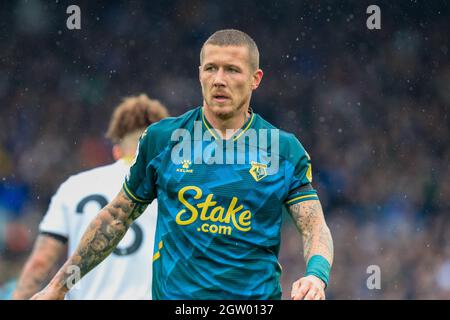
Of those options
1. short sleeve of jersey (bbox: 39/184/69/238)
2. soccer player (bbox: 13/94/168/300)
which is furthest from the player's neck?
short sleeve of jersey (bbox: 39/184/69/238)

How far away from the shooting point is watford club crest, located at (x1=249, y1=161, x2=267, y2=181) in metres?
3.84

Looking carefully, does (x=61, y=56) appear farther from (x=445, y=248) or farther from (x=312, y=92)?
(x=445, y=248)

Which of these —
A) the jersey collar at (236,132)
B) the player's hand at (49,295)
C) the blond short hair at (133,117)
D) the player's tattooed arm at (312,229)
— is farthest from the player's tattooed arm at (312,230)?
the blond short hair at (133,117)

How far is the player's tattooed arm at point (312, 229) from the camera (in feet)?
12.3

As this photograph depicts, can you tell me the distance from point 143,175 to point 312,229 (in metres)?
0.79

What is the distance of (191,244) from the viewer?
3.78 meters

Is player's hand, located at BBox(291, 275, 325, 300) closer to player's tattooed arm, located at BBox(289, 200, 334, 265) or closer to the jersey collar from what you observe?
player's tattooed arm, located at BBox(289, 200, 334, 265)

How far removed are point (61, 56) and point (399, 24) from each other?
491 centimetres

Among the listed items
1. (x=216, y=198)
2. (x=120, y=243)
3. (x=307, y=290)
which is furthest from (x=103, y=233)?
(x=120, y=243)

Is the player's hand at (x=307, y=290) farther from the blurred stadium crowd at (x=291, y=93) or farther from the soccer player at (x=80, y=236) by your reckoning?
the blurred stadium crowd at (x=291, y=93)

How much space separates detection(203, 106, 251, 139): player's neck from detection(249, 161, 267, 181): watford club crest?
A: 0.63ft

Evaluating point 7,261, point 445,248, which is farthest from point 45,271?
point 445,248

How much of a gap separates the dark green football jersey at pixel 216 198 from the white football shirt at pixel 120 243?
1726 millimetres
